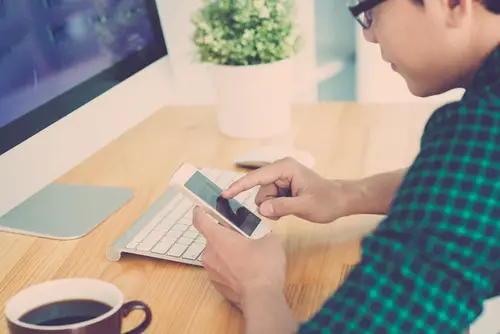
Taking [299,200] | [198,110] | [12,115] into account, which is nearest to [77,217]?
[12,115]

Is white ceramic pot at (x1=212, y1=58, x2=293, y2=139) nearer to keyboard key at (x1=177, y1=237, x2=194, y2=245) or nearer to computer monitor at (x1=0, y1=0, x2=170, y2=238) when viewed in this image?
computer monitor at (x1=0, y1=0, x2=170, y2=238)

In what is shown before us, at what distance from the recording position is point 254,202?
0.87 meters

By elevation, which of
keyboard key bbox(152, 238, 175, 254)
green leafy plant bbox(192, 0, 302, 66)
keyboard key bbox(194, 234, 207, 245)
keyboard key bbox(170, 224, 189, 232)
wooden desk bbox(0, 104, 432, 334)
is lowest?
wooden desk bbox(0, 104, 432, 334)

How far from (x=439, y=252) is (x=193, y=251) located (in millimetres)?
322

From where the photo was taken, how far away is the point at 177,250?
2.49 feet

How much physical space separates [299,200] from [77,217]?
28 cm

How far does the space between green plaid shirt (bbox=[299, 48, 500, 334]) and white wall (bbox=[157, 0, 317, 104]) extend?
2.56 ft

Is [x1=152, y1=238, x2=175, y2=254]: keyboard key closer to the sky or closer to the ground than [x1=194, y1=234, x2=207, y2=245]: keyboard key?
closer to the sky

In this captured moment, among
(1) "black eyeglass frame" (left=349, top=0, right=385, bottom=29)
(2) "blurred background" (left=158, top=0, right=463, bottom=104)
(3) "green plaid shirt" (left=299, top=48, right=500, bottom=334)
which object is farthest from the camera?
(2) "blurred background" (left=158, top=0, right=463, bottom=104)

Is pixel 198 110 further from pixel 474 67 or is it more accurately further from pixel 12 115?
pixel 474 67

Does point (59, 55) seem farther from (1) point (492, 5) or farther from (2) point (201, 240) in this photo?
(1) point (492, 5)

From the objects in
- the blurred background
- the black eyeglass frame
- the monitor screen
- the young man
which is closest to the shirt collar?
the young man

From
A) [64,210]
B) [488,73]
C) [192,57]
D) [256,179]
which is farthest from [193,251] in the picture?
[192,57]

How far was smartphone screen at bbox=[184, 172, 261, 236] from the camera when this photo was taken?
746mm
